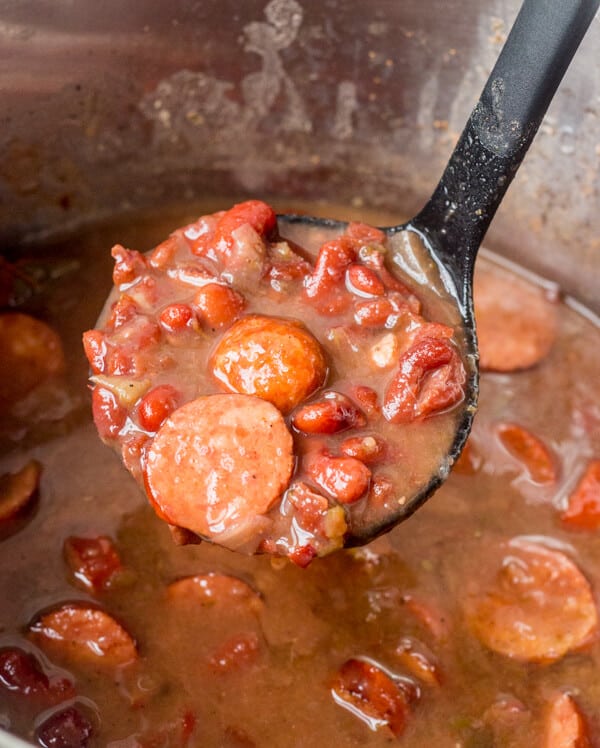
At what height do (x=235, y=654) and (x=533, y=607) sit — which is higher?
(x=533, y=607)

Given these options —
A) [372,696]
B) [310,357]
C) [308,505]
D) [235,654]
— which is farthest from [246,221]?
[372,696]

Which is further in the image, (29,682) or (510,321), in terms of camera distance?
(510,321)

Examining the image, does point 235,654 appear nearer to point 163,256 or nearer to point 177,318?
point 177,318

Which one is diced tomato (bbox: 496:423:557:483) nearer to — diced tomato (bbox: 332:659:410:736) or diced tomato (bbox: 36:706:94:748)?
diced tomato (bbox: 332:659:410:736)

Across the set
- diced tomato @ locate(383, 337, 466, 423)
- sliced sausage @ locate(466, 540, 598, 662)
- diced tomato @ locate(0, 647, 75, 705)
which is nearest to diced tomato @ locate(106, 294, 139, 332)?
diced tomato @ locate(383, 337, 466, 423)

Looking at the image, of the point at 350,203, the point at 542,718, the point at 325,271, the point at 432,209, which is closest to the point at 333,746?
the point at 542,718

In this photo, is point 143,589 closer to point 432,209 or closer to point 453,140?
point 432,209
